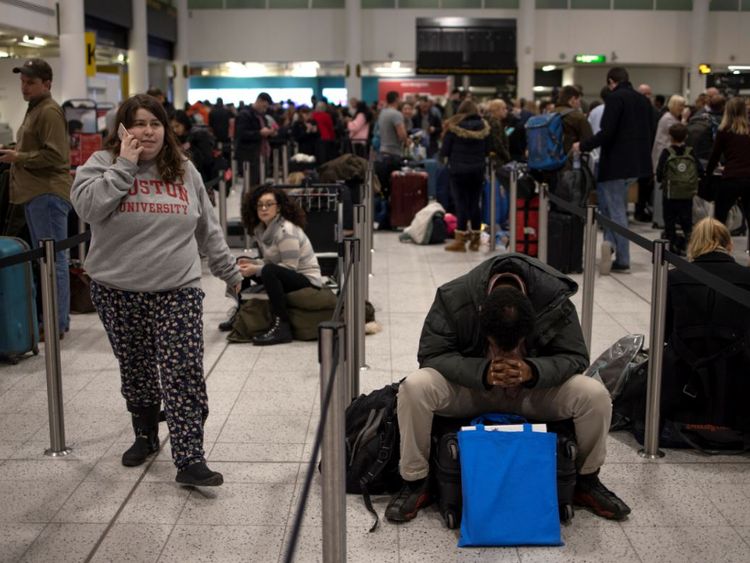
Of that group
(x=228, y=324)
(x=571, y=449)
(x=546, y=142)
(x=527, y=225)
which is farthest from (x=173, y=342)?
(x=546, y=142)

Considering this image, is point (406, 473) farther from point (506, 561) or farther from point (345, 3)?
point (345, 3)

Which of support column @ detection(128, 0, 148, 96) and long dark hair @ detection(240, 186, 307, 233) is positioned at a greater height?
support column @ detection(128, 0, 148, 96)

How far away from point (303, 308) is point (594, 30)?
94.7ft

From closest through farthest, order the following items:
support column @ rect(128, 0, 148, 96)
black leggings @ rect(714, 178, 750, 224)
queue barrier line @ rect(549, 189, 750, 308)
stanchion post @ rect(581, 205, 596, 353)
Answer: queue barrier line @ rect(549, 189, 750, 308) → stanchion post @ rect(581, 205, 596, 353) → black leggings @ rect(714, 178, 750, 224) → support column @ rect(128, 0, 148, 96)

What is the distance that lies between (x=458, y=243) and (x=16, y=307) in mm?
6210

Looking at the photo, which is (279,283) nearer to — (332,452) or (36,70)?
(36,70)

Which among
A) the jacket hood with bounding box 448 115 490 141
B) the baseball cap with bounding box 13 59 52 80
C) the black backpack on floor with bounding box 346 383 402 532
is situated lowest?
the black backpack on floor with bounding box 346 383 402 532

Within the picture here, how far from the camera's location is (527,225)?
412 inches

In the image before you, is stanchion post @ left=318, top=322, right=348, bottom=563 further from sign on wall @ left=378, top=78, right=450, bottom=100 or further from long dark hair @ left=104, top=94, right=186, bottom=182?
sign on wall @ left=378, top=78, right=450, bottom=100

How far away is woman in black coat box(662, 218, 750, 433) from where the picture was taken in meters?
4.68

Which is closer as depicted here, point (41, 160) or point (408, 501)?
point (408, 501)

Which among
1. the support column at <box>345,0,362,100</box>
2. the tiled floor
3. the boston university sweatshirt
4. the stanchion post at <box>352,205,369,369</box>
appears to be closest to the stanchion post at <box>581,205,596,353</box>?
the tiled floor

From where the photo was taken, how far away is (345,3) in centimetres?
3325

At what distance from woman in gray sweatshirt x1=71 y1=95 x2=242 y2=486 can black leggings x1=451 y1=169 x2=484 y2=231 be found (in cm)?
761
